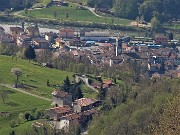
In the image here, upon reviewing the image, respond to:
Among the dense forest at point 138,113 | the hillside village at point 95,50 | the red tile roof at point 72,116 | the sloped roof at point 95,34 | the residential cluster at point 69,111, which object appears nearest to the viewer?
the dense forest at point 138,113

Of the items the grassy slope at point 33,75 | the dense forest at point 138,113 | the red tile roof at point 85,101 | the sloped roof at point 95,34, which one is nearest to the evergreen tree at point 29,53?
the grassy slope at point 33,75

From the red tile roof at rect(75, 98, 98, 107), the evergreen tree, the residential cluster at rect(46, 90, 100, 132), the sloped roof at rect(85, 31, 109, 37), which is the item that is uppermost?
the evergreen tree

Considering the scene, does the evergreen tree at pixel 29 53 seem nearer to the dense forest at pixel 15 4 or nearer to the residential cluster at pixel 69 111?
the residential cluster at pixel 69 111

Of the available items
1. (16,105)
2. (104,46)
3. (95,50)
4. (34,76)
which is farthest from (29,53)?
(104,46)

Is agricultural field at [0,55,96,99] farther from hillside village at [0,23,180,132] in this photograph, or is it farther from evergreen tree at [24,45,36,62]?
evergreen tree at [24,45,36,62]

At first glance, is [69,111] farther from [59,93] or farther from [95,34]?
[95,34]

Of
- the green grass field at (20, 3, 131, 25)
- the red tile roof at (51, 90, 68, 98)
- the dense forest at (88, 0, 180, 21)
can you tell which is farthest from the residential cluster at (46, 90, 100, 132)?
the dense forest at (88, 0, 180, 21)
